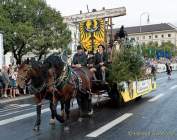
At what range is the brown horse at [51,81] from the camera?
815 cm

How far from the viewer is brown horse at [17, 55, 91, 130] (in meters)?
8.15

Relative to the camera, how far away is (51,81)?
28.0 feet

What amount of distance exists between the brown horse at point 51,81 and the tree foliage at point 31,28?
37320mm

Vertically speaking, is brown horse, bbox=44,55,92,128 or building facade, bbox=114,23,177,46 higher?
building facade, bbox=114,23,177,46

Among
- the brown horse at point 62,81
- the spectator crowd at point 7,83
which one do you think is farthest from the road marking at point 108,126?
the spectator crowd at point 7,83

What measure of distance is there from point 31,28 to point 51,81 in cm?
3909

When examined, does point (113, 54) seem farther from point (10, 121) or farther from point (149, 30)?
point (149, 30)

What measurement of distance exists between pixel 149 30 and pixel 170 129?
5604 inches

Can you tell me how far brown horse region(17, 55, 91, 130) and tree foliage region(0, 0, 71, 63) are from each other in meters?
37.3

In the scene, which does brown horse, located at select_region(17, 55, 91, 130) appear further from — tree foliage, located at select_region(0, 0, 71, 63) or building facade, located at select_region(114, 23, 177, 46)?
building facade, located at select_region(114, 23, 177, 46)

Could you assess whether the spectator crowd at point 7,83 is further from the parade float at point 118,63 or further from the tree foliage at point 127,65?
the tree foliage at point 127,65

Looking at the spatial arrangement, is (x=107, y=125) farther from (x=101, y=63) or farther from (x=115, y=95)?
(x=115, y=95)

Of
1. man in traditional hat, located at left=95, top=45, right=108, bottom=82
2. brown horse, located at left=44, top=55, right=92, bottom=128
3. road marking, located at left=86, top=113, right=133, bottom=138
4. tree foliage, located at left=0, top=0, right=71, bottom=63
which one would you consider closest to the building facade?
tree foliage, located at left=0, top=0, right=71, bottom=63

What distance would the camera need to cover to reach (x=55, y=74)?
8734mm
